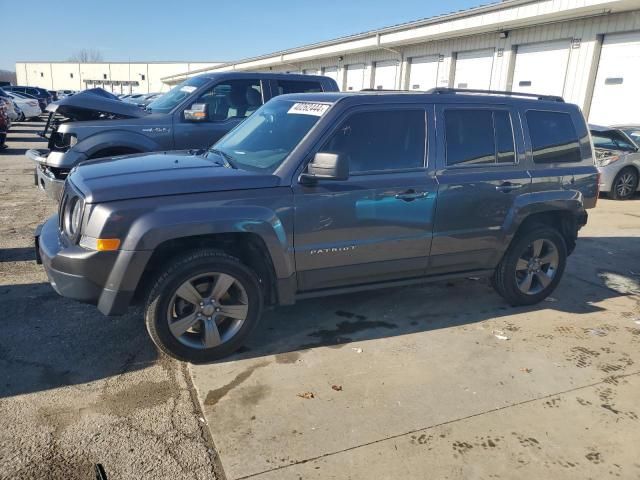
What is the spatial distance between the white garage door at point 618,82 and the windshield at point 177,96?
1149 cm

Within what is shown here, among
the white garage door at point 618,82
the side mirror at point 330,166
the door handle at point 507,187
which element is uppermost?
the white garage door at point 618,82

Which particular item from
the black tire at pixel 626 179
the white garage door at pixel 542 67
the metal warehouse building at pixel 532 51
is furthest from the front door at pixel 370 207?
the white garage door at pixel 542 67

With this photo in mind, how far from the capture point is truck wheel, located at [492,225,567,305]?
15.8 ft

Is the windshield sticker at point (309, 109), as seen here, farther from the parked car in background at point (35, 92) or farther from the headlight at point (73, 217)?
the parked car in background at point (35, 92)

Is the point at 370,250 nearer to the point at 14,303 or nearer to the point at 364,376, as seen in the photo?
the point at 364,376

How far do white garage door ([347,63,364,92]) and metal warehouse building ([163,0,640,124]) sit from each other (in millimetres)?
1975

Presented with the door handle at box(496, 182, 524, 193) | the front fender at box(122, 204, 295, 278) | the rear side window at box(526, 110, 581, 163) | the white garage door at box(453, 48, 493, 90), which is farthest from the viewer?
the white garage door at box(453, 48, 493, 90)

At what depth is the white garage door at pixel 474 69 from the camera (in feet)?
58.0

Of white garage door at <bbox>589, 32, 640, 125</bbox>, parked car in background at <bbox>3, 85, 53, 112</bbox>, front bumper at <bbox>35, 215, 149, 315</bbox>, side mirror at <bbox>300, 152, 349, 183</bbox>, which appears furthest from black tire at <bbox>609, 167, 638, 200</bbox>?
parked car in background at <bbox>3, 85, 53, 112</bbox>

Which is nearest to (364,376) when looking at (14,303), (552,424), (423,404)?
(423,404)

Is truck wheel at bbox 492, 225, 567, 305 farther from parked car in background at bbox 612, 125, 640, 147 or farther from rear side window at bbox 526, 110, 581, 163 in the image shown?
parked car in background at bbox 612, 125, 640, 147

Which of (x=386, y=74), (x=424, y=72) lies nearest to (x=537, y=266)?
(x=424, y=72)

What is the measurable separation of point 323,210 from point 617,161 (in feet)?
32.1

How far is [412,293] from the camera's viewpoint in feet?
16.9
